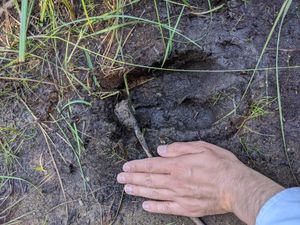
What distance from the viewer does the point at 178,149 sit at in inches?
71.0

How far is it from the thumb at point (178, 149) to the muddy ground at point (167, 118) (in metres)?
0.05

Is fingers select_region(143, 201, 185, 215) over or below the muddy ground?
below

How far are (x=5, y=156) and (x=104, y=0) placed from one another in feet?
2.26

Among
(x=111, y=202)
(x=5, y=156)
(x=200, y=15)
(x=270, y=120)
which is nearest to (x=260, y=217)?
(x=270, y=120)

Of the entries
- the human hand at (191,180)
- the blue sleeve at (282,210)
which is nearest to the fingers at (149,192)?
the human hand at (191,180)

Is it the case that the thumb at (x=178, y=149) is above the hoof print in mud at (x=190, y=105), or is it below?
below

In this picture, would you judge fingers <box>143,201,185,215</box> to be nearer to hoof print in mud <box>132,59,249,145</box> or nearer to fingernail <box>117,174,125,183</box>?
fingernail <box>117,174,125,183</box>

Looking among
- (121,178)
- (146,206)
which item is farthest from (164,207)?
(121,178)

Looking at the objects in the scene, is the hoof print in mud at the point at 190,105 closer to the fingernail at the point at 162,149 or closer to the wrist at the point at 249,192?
the fingernail at the point at 162,149

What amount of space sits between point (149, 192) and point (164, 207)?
0.07 meters

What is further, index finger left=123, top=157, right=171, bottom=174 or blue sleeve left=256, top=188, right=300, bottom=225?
index finger left=123, top=157, right=171, bottom=174

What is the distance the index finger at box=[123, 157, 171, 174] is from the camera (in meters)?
1.79

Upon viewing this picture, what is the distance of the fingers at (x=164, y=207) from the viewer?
1.77m

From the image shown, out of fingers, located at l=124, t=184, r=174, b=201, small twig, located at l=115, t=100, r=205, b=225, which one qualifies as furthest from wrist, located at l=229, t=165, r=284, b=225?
small twig, located at l=115, t=100, r=205, b=225
